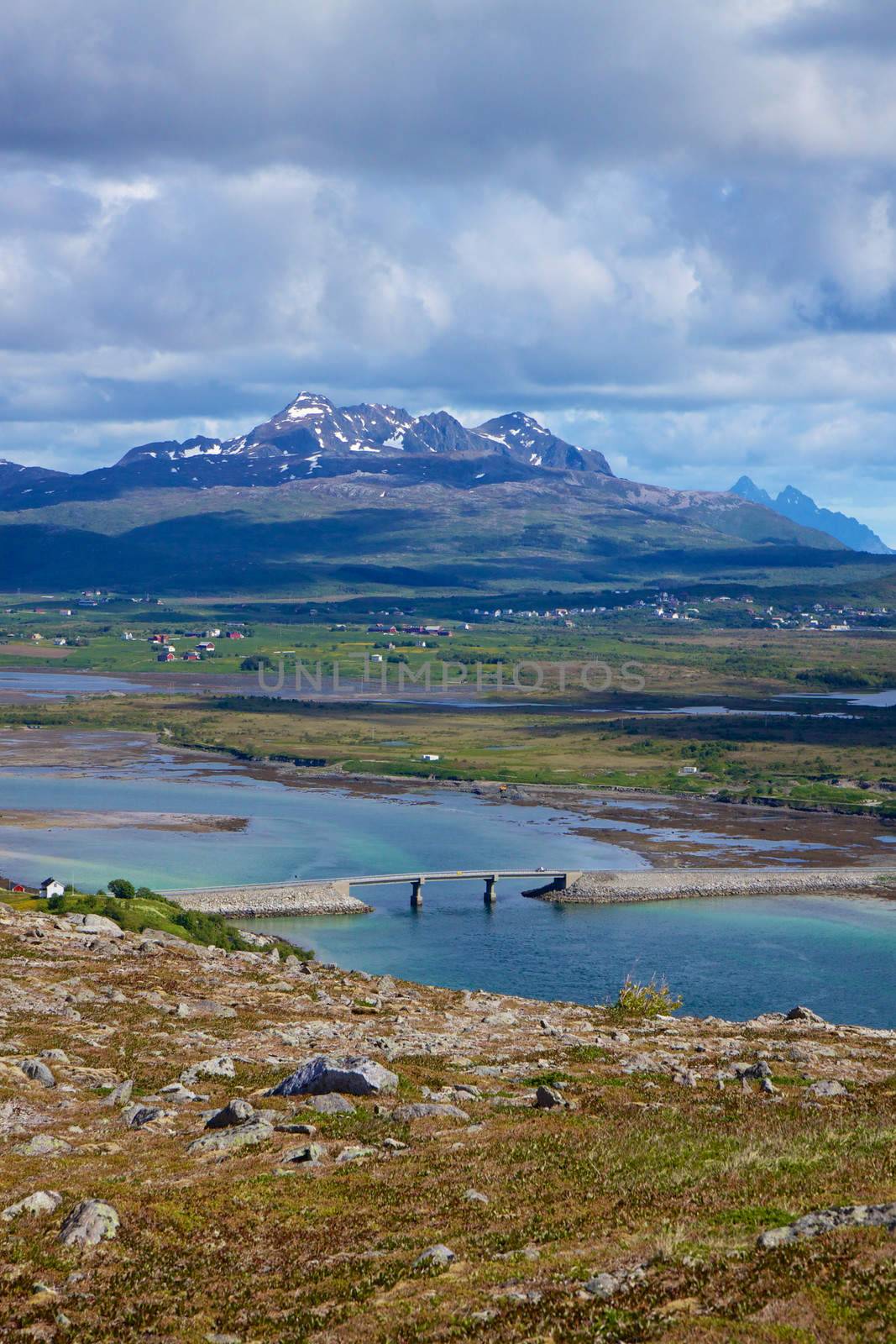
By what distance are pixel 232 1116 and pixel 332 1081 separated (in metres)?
3.12

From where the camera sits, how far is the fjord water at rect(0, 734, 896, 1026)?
275 feet

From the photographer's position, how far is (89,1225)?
19.1 meters

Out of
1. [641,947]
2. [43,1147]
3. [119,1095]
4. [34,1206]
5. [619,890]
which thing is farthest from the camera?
[619,890]

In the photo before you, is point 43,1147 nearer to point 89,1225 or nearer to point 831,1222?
point 89,1225

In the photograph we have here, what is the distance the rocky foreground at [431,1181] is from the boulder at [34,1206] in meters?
0.04

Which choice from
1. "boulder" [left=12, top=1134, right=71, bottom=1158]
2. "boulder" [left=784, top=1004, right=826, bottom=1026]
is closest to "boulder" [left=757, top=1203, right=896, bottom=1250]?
"boulder" [left=12, top=1134, right=71, bottom=1158]

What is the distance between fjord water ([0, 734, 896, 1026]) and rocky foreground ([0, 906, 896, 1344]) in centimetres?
4306

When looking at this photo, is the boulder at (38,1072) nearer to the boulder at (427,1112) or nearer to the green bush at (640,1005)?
the boulder at (427,1112)

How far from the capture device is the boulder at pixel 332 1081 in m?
28.5

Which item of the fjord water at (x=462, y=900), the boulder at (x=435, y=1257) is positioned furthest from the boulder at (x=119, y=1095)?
the fjord water at (x=462, y=900)

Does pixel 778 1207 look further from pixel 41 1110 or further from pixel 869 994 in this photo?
pixel 869 994

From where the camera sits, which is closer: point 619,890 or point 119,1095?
point 119,1095

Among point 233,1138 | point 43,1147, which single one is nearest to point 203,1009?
point 233,1138

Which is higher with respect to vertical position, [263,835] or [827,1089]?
[827,1089]
